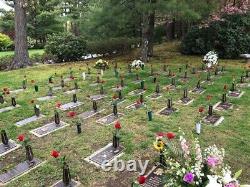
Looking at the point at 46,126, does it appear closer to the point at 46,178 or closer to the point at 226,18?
the point at 46,178

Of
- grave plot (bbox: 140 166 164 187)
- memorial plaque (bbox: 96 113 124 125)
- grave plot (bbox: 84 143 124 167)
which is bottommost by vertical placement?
grave plot (bbox: 140 166 164 187)

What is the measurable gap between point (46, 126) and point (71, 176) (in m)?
2.03

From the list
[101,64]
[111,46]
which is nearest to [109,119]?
[101,64]

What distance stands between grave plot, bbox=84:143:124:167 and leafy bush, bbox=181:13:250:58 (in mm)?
10026

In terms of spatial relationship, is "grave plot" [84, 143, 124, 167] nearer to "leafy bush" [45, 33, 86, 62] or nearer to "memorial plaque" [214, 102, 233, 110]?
"memorial plaque" [214, 102, 233, 110]

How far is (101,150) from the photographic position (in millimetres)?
5070

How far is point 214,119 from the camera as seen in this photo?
6.25 m

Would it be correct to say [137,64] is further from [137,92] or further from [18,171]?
[18,171]

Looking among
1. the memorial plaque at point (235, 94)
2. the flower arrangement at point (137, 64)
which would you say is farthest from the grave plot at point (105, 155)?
the flower arrangement at point (137, 64)

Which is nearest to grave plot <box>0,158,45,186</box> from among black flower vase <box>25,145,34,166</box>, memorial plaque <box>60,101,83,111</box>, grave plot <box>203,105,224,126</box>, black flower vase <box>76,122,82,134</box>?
black flower vase <box>25,145,34,166</box>

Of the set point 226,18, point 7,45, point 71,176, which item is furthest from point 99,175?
point 7,45

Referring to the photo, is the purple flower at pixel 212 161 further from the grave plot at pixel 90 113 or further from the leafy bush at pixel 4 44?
the leafy bush at pixel 4 44

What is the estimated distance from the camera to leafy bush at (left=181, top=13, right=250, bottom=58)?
1347 centimetres

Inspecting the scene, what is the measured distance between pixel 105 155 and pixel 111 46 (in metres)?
11.2
